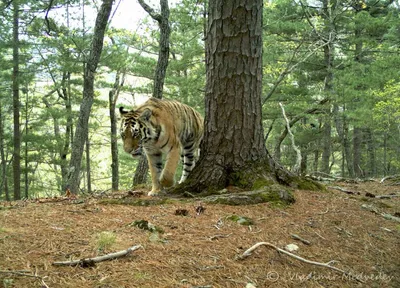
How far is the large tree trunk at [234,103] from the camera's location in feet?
14.6

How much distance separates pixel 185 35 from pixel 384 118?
10.2 metres

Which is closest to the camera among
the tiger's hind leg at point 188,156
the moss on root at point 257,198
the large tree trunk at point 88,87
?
the moss on root at point 257,198

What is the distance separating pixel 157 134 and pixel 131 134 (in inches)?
18.6

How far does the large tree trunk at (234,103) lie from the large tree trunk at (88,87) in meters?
2.94

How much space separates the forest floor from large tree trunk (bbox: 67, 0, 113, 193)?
10.5 feet

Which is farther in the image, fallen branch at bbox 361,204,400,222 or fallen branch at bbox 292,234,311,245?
fallen branch at bbox 361,204,400,222

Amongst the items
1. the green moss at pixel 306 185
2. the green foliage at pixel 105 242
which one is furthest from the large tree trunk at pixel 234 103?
the green foliage at pixel 105 242

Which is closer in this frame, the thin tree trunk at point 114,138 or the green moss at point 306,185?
the green moss at point 306,185

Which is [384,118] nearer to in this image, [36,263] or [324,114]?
[324,114]

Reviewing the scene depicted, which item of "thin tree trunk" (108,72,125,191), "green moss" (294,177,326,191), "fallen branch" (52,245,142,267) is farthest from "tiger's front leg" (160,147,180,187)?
"thin tree trunk" (108,72,125,191)

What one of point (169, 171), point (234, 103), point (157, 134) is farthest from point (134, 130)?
point (234, 103)

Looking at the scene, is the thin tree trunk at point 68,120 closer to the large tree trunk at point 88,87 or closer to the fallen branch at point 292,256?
the large tree trunk at point 88,87

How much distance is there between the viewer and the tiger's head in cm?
512

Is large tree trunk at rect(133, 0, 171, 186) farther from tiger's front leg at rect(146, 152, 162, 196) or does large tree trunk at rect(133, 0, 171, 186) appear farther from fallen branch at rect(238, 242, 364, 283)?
fallen branch at rect(238, 242, 364, 283)
